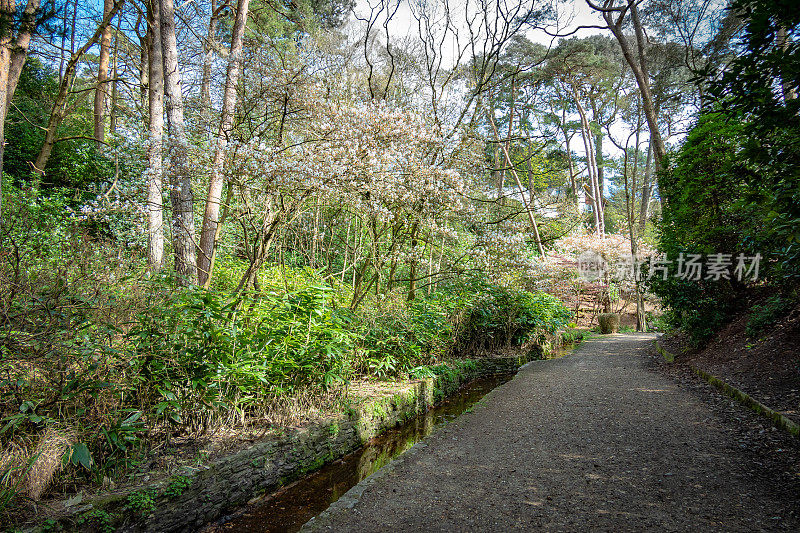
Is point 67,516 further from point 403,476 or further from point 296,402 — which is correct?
point 403,476

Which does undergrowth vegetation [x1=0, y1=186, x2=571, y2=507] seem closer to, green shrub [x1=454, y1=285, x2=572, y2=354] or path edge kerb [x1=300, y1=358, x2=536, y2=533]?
path edge kerb [x1=300, y1=358, x2=536, y2=533]

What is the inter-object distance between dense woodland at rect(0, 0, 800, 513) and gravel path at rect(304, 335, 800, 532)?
1.28m

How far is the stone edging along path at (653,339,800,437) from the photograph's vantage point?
3.40 metres

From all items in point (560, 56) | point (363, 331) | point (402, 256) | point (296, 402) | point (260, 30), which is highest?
point (560, 56)

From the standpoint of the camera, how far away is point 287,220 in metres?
4.82

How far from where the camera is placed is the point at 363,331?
17.3 ft

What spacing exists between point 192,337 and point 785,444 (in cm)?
482

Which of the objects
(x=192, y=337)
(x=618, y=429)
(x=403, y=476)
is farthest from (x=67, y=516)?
(x=618, y=429)

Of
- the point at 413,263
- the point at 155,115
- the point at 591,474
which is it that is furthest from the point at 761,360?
the point at 155,115

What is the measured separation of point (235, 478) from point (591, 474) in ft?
8.62

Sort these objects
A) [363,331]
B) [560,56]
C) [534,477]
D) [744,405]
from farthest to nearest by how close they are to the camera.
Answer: [560,56] < [363,331] < [744,405] < [534,477]

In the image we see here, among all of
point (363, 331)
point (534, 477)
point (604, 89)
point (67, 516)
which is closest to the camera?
point (67, 516)

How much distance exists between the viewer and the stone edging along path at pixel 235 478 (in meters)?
2.28

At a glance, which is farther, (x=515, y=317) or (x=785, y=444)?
(x=515, y=317)
